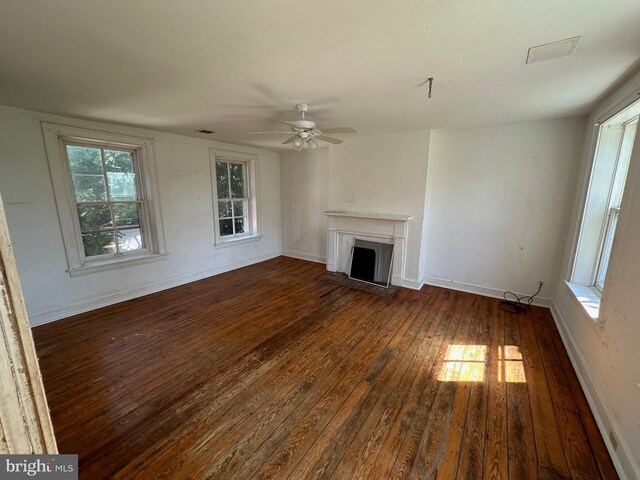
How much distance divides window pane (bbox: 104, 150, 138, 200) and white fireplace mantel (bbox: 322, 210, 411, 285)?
9.36 ft

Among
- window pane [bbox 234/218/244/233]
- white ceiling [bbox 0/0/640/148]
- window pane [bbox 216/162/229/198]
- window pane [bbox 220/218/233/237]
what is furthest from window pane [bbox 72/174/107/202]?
window pane [bbox 234/218/244/233]

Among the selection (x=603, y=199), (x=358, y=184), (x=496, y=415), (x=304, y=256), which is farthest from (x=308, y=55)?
(x=304, y=256)

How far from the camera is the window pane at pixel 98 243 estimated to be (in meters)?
3.35

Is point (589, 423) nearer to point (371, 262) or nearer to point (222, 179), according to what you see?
point (371, 262)

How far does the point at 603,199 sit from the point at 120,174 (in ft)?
17.7

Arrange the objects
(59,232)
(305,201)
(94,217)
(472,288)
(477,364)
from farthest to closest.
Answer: (305,201), (472,288), (94,217), (59,232), (477,364)

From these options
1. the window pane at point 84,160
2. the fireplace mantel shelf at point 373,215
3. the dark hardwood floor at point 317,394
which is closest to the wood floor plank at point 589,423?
the dark hardwood floor at point 317,394

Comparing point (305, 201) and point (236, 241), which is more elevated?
point (305, 201)

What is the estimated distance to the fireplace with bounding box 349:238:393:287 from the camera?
4.18 meters

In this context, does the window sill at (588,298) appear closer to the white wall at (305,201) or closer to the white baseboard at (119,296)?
the white wall at (305,201)

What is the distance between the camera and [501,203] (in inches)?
137

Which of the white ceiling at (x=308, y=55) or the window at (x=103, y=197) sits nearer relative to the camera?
the white ceiling at (x=308, y=55)

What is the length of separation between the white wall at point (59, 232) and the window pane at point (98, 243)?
274 millimetres

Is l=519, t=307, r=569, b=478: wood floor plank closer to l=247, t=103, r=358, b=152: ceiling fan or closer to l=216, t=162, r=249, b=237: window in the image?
l=247, t=103, r=358, b=152: ceiling fan
